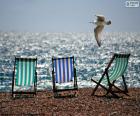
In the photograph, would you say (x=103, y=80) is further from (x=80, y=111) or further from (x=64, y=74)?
(x=80, y=111)

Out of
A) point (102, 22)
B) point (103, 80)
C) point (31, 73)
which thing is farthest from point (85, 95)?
point (102, 22)

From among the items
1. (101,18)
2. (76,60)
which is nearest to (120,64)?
(101,18)

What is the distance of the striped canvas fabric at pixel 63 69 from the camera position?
9.22m

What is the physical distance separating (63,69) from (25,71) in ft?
2.70

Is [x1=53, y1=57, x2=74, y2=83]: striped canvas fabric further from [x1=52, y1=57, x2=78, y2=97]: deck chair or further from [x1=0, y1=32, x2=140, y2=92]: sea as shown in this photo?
[x1=0, y1=32, x2=140, y2=92]: sea

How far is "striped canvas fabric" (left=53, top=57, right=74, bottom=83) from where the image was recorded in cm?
922

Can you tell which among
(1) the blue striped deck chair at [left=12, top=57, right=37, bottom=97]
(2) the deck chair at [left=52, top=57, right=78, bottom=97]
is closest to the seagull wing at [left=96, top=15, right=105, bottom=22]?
(2) the deck chair at [left=52, top=57, right=78, bottom=97]

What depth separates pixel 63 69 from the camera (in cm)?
924

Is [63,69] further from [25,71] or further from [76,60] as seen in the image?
[76,60]

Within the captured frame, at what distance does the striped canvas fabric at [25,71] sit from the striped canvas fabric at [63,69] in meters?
0.49

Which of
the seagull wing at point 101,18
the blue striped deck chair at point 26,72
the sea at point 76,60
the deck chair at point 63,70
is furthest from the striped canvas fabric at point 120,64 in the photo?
the sea at point 76,60

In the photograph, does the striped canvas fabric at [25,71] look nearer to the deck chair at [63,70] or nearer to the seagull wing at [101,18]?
the deck chair at [63,70]

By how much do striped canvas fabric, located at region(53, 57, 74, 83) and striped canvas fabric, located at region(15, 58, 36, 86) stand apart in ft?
1.62

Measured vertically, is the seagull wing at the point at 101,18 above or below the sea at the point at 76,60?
above
